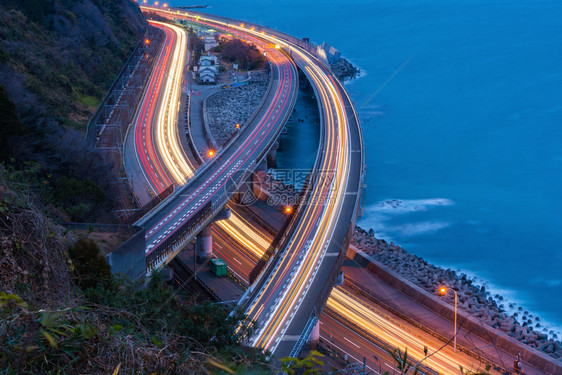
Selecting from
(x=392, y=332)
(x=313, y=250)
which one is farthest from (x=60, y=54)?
(x=392, y=332)

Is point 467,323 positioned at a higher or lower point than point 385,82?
lower

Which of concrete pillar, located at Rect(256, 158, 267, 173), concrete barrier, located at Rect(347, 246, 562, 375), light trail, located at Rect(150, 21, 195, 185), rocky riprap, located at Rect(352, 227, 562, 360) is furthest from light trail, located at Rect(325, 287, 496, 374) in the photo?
concrete pillar, located at Rect(256, 158, 267, 173)

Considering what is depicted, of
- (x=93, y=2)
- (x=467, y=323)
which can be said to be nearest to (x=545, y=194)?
(x=467, y=323)

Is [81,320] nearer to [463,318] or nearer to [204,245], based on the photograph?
[463,318]

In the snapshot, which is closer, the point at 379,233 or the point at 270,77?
the point at 379,233

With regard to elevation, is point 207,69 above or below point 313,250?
above

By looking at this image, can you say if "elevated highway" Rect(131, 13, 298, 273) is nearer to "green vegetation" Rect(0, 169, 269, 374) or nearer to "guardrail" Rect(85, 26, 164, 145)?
"guardrail" Rect(85, 26, 164, 145)

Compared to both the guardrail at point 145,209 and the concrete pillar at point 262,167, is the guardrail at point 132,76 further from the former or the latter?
the concrete pillar at point 262,167

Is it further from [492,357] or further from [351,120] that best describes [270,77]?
[492,357]

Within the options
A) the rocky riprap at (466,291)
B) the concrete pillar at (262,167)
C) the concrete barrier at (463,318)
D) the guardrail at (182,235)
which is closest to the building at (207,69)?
the concrete pillar at (262,167)
